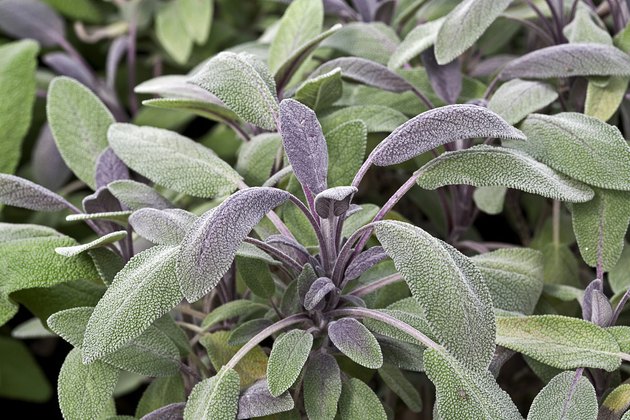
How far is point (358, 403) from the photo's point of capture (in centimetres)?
62

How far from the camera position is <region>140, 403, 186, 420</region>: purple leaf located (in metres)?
0.64

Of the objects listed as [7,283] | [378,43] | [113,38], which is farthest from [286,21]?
[113,38]

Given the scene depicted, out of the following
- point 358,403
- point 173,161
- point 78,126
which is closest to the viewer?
point 358,403

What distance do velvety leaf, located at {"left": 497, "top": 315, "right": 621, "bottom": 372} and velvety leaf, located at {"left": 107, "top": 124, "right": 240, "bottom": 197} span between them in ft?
0.90

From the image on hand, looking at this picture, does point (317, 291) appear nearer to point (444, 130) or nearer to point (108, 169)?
point (444, 130)

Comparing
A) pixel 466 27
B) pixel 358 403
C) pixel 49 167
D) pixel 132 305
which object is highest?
pixel 466 27

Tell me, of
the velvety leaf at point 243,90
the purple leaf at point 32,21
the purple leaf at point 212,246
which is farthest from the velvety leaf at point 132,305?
the purple leaf at point 32,21

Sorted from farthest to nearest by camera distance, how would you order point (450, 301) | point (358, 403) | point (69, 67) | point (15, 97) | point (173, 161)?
1. point (69, 67)
2. point (15, 97)
3. point (173, 161)
4. point (358, 403)
5. point (450, 301)

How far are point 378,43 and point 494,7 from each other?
0.16 metres

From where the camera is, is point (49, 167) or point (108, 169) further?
point (49, 167)

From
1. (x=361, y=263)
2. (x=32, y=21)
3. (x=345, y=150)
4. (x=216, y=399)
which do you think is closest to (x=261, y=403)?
(x=216, y=399)

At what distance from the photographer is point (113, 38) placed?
1458 mm

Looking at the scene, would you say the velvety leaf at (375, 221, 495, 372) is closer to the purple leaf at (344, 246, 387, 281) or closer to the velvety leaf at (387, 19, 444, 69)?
the purple leaf at (344, 246, 387, 281)

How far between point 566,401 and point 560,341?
53 mm
